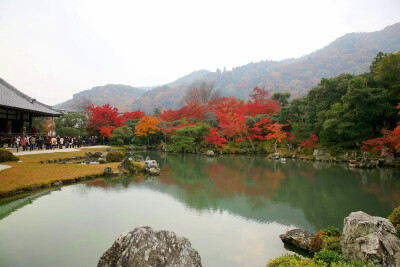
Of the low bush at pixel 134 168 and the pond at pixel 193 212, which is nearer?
the pond at pixel 193 212

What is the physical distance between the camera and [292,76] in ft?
275

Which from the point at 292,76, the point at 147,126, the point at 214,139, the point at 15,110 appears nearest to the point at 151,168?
the point at 15,110

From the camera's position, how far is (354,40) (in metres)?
96.8

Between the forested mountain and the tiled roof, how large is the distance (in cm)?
5258

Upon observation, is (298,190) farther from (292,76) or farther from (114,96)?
(114,96)

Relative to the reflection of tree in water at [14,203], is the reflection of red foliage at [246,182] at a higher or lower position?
lower

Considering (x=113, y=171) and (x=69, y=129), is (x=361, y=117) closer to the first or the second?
(x=113, y=171)

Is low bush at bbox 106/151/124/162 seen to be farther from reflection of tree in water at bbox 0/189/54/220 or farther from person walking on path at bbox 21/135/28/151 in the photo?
reflection of tree in water at bbox 0/189/54/220

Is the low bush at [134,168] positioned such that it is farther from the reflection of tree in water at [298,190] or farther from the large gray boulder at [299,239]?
the large gray boulder at [299,239]

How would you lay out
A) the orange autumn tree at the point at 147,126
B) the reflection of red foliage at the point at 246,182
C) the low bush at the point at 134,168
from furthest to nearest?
the orange autumn tree at the point at 147,126 → the low bush at the point at 134,168 → the reflection of red foliage at the point at 246,182

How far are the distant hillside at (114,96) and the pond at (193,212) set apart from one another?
70778 mm

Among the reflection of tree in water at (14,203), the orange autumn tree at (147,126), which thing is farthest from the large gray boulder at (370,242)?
the orange autumn tree at (147,126)

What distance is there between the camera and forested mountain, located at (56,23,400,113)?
252 ft

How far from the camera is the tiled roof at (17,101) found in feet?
56.3
